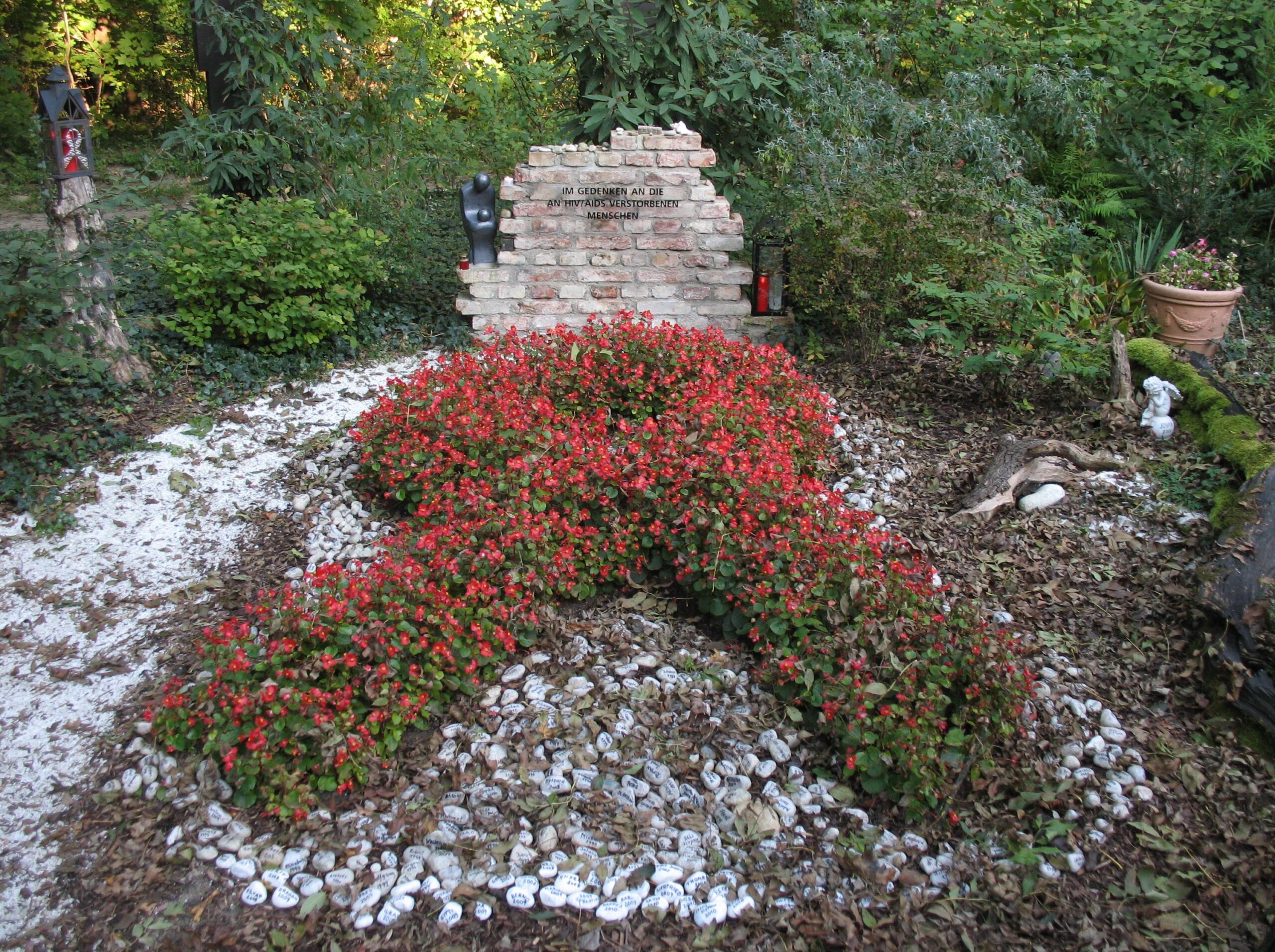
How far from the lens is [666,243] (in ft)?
20.5

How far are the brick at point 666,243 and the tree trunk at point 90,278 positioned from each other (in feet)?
10.1

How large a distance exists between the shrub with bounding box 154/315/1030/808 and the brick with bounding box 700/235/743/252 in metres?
1.67

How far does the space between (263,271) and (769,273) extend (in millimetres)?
3150

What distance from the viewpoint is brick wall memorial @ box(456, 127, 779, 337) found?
6066mm

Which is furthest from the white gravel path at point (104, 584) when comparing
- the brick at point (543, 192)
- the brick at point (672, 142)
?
the brick at point (672, 142)

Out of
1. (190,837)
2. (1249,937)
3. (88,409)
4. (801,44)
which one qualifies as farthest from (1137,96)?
(190,837)

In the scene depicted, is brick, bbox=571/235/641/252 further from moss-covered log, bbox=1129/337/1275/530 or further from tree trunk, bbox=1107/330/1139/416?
moss-covered log, bbox=1129/337/1275/530

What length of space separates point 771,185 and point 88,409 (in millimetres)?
4400

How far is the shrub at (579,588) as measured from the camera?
112 inches

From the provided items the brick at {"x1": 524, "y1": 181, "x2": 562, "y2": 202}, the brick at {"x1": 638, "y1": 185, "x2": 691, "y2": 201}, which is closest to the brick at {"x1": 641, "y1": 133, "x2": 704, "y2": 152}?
the brick at {"x1": 638, "y1": 185, "x2": 691, "y2": 201}

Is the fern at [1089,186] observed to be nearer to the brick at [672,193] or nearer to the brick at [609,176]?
the brick at [672,193]

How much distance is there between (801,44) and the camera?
738cm

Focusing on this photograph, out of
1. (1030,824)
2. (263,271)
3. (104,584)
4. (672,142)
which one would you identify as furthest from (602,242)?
(1030,824)

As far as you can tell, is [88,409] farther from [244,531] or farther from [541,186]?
[541,186]
